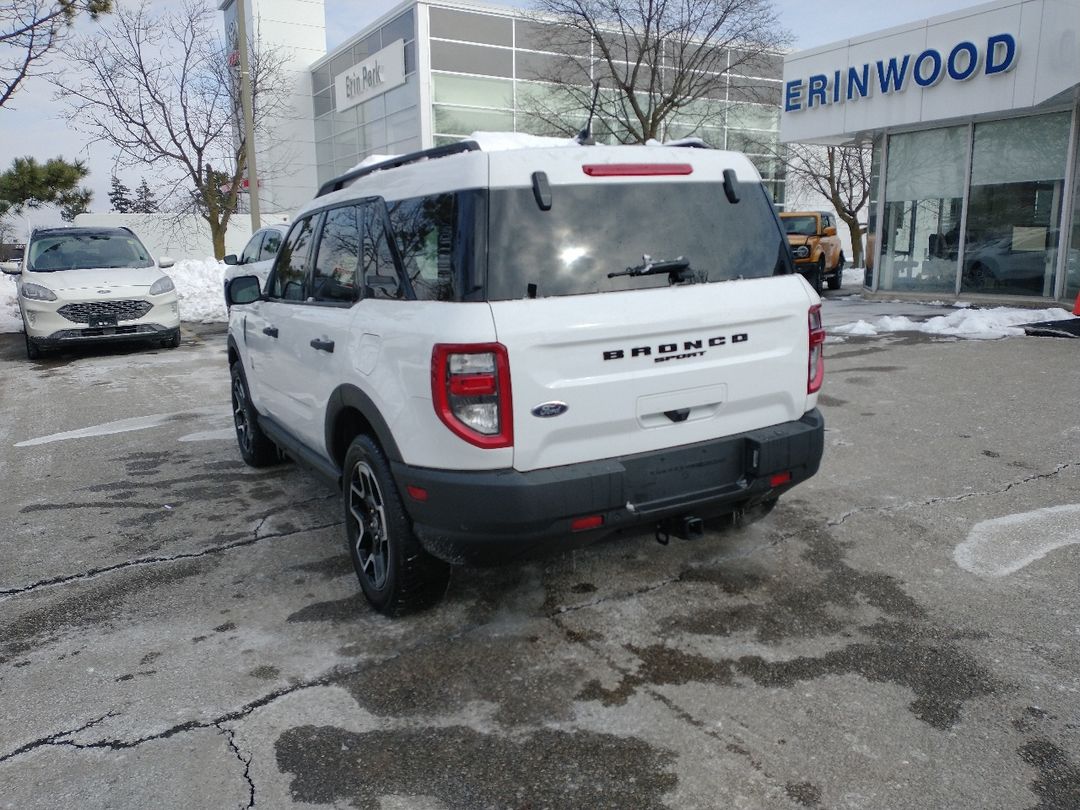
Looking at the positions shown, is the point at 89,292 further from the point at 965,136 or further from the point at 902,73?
the point at 965,136

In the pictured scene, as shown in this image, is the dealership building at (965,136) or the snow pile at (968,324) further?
the dealership building at (965,136)

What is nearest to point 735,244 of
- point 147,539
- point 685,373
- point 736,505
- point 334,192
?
point 685,373

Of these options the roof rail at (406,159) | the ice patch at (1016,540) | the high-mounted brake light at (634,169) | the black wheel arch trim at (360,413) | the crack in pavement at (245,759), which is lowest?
the crack in pavement at (245,759)

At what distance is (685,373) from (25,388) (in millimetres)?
9458

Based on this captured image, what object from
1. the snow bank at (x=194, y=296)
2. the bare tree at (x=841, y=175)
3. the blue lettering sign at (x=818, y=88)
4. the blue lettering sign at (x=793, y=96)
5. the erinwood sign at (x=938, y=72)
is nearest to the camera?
the erinwood sign at (x=938, y=72)

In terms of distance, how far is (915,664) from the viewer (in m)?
3.19

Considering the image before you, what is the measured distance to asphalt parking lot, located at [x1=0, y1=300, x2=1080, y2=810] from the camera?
2607 millimetres

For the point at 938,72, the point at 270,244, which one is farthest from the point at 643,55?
the point at 270,244

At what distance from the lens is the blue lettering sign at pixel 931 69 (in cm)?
1516

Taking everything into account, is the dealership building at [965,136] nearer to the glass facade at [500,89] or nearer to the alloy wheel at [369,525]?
the glass facade at [500,89]

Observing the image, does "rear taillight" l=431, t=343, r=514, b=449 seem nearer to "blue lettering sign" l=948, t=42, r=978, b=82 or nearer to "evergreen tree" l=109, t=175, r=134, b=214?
"blue lettering sign" l=948, t=42, r=978, b=82

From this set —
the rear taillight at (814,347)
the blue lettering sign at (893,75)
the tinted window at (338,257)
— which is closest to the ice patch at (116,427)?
the tinted window at (338,257)

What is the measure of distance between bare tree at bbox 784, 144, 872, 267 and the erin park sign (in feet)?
37.4

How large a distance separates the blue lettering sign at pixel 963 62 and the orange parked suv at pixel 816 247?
5.58 metres
